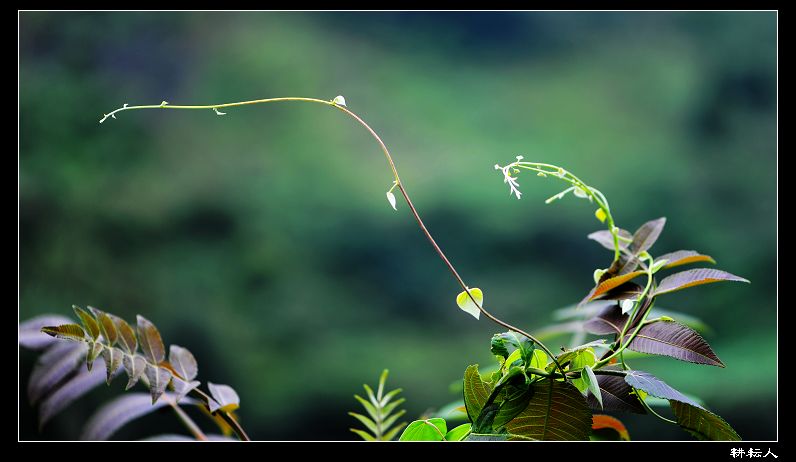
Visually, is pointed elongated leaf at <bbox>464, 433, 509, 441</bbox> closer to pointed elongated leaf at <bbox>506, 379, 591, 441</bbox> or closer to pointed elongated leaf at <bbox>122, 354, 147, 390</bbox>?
pointed elongated leaf at <bbox>506, 379, 591, 441</bbox>

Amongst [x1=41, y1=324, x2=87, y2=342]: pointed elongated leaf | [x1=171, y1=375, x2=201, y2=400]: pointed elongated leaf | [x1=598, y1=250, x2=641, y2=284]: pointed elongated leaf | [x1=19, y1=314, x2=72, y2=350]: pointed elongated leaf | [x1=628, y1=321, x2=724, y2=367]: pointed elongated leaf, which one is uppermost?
[x1=19, y1=314, x2=72, y2=350]: pointed elongated leaf

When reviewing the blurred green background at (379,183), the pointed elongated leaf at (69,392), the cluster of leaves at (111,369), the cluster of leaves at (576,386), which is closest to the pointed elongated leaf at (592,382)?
the cluster of leaves at (576,386)

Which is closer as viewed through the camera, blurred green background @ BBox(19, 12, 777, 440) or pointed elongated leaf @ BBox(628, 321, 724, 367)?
pointed elongated leaf @ BBox(628, 321, 724, 367)

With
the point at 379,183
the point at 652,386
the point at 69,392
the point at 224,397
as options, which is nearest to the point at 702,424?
the point at 652,386

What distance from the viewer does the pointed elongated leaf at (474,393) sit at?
0.26m

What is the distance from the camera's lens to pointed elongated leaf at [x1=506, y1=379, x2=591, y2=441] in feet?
0.81

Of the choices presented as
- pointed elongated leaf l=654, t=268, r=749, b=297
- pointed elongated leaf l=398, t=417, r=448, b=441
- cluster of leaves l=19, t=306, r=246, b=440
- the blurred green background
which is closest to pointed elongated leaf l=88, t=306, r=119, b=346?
cluster of leaves l=19, t=306, r=246, b=440

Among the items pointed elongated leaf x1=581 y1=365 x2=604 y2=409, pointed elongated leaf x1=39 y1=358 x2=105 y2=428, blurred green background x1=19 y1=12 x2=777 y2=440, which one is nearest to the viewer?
pointed elongated leaf x1=581 y1=365 x2=604 y2=409

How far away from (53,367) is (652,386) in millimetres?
332

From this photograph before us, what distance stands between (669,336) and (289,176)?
121 centimetres

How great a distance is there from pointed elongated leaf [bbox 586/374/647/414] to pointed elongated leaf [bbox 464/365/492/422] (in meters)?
0.05

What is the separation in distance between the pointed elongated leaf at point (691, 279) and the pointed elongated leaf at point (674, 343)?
2 cm

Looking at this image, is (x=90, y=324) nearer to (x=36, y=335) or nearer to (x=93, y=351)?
(x=93, y=351)
